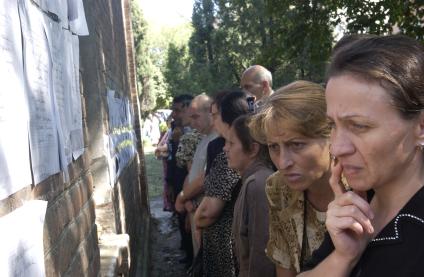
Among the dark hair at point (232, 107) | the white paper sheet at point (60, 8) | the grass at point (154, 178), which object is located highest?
the white paper sheet at point (60, 8)

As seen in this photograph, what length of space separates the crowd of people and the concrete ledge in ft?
2.00

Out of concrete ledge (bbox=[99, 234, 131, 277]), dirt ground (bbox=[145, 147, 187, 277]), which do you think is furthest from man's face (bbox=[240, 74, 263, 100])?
dirt ground (bbox=[145, 147, 187, 277])

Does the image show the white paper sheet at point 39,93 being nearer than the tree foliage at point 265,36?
Yes

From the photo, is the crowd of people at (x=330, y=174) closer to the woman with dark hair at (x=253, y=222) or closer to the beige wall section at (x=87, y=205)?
the woman with dark hair at (x=253, y=222)

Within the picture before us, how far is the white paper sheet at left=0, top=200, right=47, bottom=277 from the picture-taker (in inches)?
45.5

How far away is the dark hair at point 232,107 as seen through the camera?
3.41 metres

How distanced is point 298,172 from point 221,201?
1340mm

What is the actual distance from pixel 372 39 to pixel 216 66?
83.2 feet

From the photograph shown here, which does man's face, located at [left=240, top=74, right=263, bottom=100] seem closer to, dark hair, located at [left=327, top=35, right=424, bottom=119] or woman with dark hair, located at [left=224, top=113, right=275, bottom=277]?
woman with dark hair, located at [left=224, top=113, right=275, bottom=277]

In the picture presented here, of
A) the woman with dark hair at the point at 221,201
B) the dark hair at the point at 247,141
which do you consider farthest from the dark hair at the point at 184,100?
the dark hair at the point at 247,141

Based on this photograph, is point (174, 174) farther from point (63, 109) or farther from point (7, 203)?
point (7, 203)

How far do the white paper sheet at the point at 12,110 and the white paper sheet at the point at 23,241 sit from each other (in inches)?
2.7

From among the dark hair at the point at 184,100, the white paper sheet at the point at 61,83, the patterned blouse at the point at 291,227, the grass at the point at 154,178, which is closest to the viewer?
the white paper sheet at the point at 61,83

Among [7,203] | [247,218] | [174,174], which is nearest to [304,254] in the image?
[247,218]
